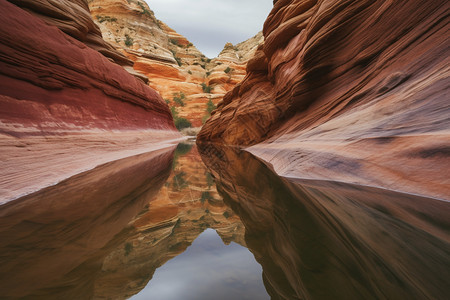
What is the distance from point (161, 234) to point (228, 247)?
54 cm

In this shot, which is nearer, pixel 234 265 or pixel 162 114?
pixel 234 265

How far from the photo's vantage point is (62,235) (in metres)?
1.40

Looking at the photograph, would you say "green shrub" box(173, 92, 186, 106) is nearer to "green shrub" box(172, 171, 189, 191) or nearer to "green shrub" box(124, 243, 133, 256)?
"green shrub" box(172, 171, 189, 191)

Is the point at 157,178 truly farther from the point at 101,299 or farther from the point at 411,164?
the point at 411,164

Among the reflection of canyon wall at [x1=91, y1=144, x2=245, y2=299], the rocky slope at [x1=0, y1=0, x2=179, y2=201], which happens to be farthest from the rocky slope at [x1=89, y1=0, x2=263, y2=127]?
the reflection of canyon wall at [x1=91, y1=144, x2=245, y2=299]

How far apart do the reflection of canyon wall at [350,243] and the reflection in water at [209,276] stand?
0.09 meters

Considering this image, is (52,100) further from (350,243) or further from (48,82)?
(350,243)

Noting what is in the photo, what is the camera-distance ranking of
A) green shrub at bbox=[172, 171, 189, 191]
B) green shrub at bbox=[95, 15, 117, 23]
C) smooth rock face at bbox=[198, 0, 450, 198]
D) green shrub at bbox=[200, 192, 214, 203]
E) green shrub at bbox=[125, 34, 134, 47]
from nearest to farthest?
1. smooth rock face at bbox=[198, 0, 450, 198]
2. green shrub at bbox=[200, 192, 214, 203]
3. green shrub at bbox=[172, 171, 189, 191]
4. green shrub at bbox=[125, 34, 134, 47]
5. green shrub at bbox=[95, 15, 117, 23]

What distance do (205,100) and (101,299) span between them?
111 ft

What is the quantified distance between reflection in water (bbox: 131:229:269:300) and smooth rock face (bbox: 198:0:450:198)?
2.04m

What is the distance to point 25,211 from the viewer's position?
5.96 feet

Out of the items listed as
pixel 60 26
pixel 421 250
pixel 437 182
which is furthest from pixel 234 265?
pixel 60 26

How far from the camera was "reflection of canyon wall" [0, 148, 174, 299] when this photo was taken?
2.96ft

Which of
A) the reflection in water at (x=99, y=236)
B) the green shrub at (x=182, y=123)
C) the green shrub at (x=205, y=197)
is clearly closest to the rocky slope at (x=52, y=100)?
the reflection in water at (x=99, y=236)
